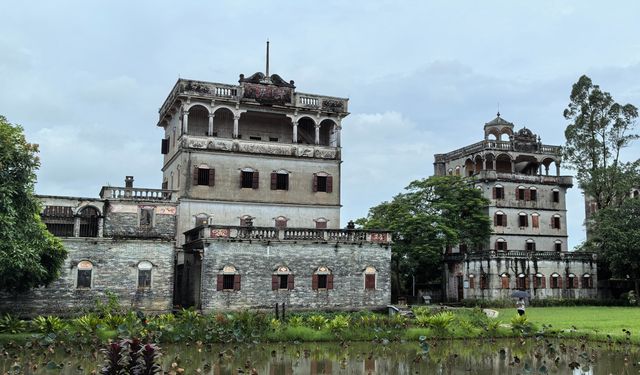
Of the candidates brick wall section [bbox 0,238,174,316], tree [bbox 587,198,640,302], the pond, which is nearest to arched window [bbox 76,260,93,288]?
brick wall section [bbox 0,238,174,316]

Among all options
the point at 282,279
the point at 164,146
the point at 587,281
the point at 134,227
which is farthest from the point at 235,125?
the point at 587,281

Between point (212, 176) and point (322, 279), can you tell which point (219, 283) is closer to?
point (322, 279)

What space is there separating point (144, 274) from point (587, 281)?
3399cm

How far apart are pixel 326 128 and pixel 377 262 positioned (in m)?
10.5

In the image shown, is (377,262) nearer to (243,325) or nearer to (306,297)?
(306,297)

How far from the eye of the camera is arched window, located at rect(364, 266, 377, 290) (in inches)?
1485

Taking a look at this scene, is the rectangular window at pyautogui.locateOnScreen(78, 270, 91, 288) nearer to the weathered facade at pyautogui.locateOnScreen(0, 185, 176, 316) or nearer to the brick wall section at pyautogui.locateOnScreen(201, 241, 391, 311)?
the weathered facade at pyautogui.locateOnScreen(0, 185, 176, 316)

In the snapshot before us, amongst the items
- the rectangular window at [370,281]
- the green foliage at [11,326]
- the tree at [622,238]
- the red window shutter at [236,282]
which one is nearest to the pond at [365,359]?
the green foliage at [11,326]

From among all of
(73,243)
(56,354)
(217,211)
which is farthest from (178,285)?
(56,354)

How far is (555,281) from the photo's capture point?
49.9 metres

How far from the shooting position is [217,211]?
128 feet

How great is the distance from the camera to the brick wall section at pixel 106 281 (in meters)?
32.6

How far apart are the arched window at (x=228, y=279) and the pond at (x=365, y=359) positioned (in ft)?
38.4

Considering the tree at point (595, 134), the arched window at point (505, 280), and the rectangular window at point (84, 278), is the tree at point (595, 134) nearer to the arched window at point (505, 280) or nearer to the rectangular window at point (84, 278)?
the arched window at point (505, 280)
